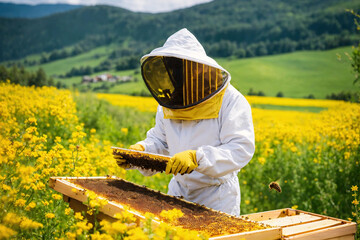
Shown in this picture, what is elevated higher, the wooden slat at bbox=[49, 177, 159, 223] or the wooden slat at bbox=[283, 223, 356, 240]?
the wooden slat at bbox=[49, 177, 159, 223]

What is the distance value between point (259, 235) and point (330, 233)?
93 centimetres

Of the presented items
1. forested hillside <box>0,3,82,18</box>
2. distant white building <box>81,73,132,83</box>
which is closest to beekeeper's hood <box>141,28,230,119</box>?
forested hillside <box>0,3,82,18</box>

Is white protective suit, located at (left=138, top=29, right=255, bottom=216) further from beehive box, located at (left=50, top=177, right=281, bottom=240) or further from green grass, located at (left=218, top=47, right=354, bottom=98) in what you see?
green grass, located at (left=218, top=47, right=354, bottom=98)

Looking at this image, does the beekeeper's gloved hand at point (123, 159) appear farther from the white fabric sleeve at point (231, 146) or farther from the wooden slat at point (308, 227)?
the wooden slat at point (308, 227)

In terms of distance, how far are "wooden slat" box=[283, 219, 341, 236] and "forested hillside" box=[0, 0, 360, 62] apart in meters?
42.8

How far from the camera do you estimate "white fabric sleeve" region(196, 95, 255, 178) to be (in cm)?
318

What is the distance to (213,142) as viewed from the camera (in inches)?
142

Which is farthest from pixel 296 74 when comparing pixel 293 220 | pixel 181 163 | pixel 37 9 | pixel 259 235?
pixel 259 235

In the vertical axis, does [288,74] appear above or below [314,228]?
below

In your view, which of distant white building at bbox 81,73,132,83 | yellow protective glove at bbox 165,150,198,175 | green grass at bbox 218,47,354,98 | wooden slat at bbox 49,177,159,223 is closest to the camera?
wooden slat at bbox 49,177,159,223

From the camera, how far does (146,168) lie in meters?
3.64

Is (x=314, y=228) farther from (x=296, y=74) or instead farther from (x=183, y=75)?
(x=296, y=74)

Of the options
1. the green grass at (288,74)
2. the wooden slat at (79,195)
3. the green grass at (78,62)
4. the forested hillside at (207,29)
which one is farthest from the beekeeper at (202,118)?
the green grass at (78,62)

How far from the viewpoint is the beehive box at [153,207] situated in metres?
2.47
